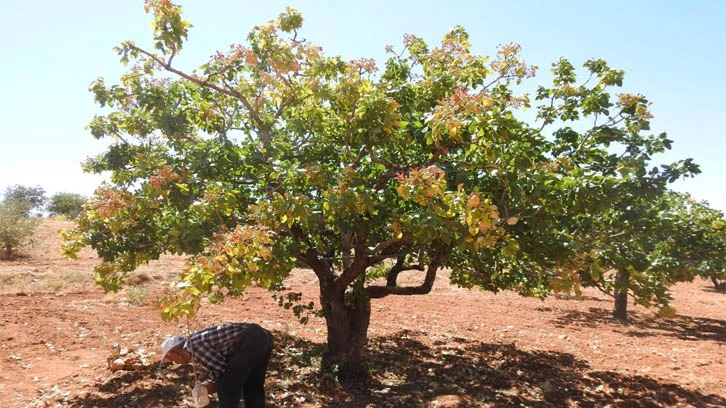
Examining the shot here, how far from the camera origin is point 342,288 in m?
7.19

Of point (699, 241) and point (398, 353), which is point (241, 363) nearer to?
point (398, 353)

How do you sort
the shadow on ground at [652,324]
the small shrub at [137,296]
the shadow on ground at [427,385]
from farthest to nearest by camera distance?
the small shrub at [137,296]
the shadow on ground at [652,324]
the shadow on ground at [427,385]

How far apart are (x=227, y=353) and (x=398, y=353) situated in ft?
15.8

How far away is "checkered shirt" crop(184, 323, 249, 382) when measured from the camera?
15.6ft

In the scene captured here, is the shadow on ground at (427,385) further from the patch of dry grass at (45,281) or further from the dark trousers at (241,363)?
the patch of dry grass at (45,281)

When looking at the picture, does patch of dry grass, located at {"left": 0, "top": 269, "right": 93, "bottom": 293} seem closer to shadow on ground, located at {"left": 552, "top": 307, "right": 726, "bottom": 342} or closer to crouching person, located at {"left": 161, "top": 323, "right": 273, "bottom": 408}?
crouching person, located at {"left": 161, "top": 323, "right": 273, "bottom": 408}

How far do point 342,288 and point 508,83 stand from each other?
391 cm

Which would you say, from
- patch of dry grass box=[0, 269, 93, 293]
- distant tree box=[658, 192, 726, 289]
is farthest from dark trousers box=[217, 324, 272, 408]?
patch of dry grass box=[0, 269, 93, 293]

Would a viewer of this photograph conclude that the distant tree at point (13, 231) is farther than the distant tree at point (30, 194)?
No

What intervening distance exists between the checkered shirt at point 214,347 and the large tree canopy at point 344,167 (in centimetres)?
43

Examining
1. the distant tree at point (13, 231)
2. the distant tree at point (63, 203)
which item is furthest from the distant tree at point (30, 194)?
the distant tree at point (13, 231)

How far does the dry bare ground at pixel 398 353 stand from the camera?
21.8 feet

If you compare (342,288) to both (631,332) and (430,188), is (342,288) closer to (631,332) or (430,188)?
(430,188)

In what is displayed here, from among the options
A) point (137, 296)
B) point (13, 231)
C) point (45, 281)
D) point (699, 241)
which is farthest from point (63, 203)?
point (699, 241)
